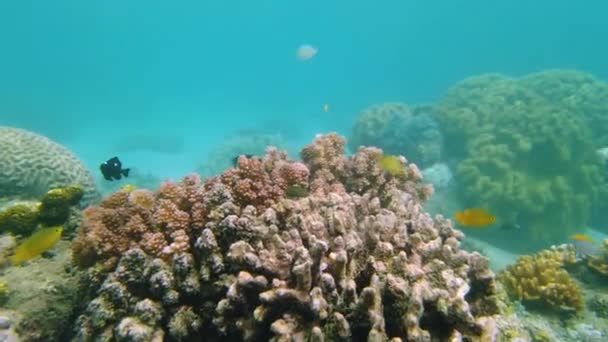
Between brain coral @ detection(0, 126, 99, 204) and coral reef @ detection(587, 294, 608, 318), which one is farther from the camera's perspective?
brain coral @ detection(0, 126, 99, 204)

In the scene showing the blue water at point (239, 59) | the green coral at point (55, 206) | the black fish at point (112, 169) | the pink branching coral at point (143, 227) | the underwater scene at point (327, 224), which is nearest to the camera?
the underwater scene at point (327, 224)

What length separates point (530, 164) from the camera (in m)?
14.8

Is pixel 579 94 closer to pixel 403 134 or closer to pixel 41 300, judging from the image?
pixel 403 134

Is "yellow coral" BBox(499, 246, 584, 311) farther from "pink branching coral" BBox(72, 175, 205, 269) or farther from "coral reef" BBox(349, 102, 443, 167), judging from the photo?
"coral reef" BBox(349, 102, 443, 167)

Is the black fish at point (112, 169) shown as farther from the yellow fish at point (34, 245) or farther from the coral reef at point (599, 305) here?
the coral reef at point (599, 305)

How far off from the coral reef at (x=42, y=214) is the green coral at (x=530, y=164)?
41.3ft

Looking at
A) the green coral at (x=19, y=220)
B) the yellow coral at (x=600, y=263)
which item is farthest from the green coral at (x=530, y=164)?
the green coral at (x=19, y=220)

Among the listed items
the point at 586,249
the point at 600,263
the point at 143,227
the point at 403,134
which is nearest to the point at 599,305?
the point at 600,263

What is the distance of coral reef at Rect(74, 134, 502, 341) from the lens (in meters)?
2.37

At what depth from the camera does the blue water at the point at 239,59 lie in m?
46.2

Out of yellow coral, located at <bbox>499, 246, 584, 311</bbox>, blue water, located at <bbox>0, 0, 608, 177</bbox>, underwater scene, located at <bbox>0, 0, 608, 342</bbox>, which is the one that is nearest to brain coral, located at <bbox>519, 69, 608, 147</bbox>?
underwater scene, located at <bbox>0, 0, 608, 342</bbox>

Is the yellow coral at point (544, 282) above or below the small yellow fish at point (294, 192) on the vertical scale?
above

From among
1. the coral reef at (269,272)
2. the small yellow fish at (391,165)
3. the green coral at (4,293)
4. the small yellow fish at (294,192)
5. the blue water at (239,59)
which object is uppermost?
the blue water at (239,59)

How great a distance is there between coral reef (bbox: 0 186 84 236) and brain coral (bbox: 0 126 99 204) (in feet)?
11.1
